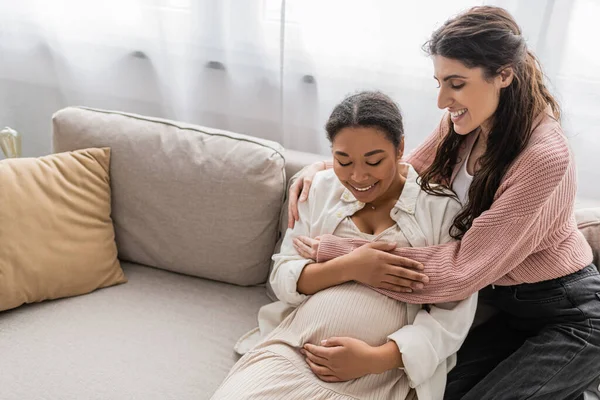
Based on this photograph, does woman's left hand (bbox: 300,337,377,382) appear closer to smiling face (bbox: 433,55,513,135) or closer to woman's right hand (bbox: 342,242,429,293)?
woman's right hand (bbox: 342,242,429,293)

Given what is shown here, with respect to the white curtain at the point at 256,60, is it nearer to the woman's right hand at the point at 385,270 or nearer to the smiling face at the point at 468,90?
the smiling face at the point at 468,90

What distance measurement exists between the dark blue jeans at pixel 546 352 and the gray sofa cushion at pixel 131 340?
2.07 feet

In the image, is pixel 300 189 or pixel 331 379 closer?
pixel 331 379

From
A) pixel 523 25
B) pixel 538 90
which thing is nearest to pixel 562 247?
pixel 538 90

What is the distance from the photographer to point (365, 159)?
1.33 meters

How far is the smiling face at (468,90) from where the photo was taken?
1.24 meters

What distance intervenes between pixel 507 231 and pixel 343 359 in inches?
17.6

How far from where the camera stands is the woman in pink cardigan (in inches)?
48.8

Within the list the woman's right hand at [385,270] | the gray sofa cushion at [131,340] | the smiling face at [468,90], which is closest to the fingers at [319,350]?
the woman's right hand at [385,270]

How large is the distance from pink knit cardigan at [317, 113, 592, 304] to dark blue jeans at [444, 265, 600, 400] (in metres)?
0.05

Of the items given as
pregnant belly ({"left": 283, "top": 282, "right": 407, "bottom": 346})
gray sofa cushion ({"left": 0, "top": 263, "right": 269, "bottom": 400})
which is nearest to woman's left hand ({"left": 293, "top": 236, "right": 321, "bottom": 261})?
pregnant belly ({"left": 283, "top": 282, "right": 407, "bottom": 346})

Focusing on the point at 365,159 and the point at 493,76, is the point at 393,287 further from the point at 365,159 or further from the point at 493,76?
the point at 493,76

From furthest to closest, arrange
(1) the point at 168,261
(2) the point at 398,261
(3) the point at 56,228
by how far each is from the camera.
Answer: (1) the point at 168,261
(3) the point at 56,228
(2) the point at 398,261

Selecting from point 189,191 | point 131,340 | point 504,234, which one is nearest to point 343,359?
point 504,234
